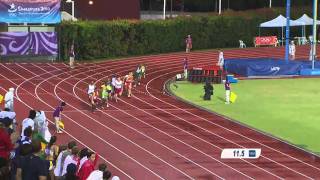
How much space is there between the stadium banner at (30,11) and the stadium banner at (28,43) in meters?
0.94

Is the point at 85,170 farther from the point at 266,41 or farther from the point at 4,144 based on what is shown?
the point at 266,41

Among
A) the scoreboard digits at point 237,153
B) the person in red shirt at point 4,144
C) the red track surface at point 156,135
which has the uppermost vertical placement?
the person in red shirt at point 4,144

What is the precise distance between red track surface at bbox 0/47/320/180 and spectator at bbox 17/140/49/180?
6669 millimetres

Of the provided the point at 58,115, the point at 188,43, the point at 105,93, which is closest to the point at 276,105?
the point at 105,93

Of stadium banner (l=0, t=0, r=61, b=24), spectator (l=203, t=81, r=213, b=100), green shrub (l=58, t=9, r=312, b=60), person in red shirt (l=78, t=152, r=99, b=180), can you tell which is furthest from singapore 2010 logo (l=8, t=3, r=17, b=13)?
person in red shirt (l=78, t=152, r=99, b=180)

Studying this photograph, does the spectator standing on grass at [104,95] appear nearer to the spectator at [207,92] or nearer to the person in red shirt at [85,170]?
the spectator at [207,92]

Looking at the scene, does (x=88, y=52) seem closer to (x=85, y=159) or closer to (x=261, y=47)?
(x=261, y=47)

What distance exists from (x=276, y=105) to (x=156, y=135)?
8.21 metres

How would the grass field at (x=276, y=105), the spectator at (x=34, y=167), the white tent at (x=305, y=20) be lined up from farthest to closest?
1. the white tent at (x=305, y=20)
2. the grass field at (x=276, y=105)
3. the spectator at (x=34, y=167)

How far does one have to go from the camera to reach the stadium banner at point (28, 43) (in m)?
39.3

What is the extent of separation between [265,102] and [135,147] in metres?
10.4

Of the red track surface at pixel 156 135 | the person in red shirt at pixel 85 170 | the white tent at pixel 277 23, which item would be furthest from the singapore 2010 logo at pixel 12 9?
the person in red shirt at pixel 85 170

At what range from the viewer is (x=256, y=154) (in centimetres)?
1519

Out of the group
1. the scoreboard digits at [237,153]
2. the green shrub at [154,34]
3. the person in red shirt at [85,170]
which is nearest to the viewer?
the person in red shirt at [85,170]
